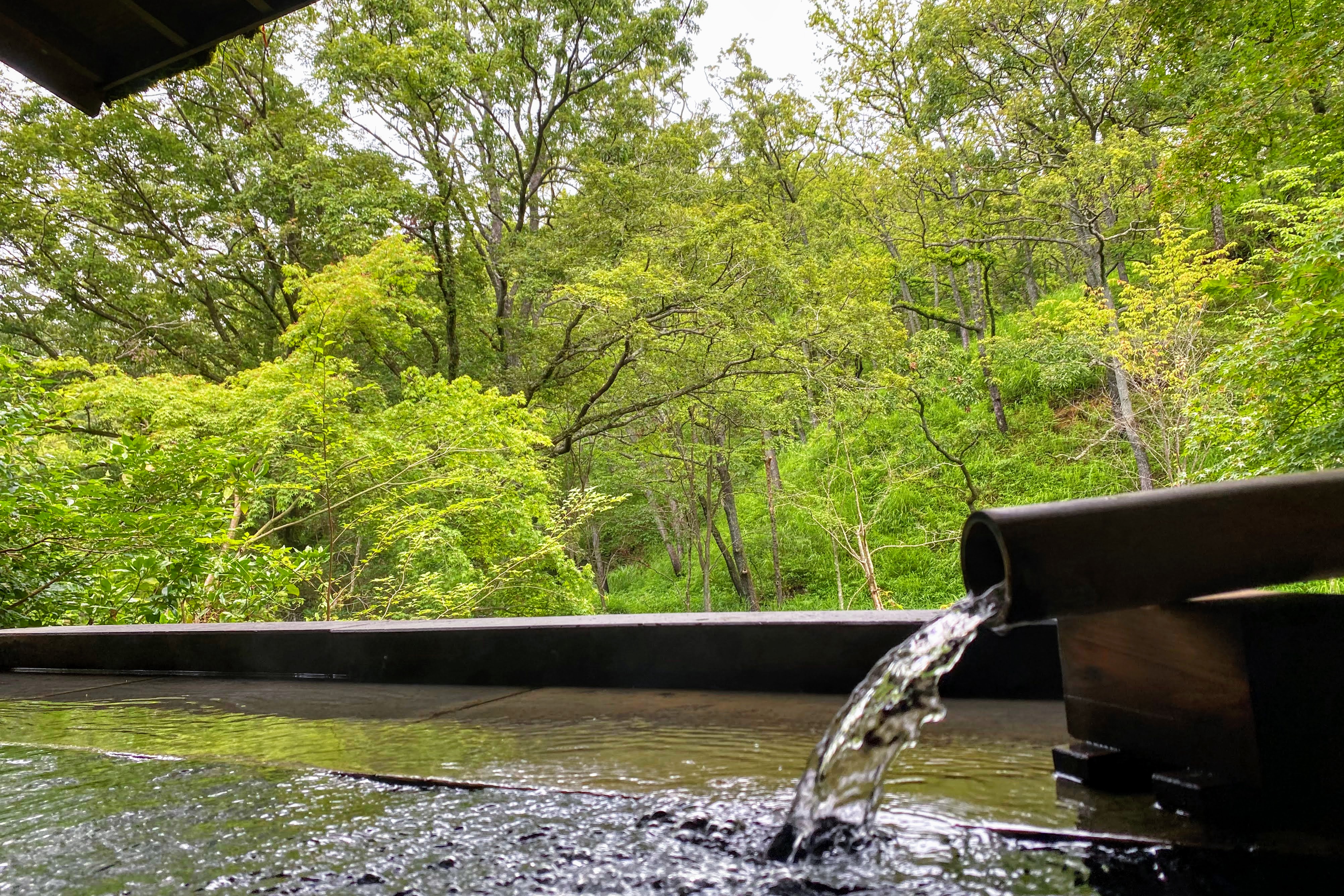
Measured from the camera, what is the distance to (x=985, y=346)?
15.7m

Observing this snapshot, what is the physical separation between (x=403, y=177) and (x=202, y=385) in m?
4.70

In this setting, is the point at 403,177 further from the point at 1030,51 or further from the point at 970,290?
the point at 970,290

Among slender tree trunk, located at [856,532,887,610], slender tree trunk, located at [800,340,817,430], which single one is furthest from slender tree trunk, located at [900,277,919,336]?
slender tree trunk, located at [856,532,887,610]

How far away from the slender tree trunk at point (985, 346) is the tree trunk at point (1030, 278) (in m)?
1.76

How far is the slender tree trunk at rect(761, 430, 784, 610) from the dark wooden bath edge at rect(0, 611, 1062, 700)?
388 inches

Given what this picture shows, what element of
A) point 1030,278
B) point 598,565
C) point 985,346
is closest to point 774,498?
point 598,565

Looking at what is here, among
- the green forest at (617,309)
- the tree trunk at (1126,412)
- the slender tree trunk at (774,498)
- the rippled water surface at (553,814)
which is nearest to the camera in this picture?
the rippled water surface at (553,814)

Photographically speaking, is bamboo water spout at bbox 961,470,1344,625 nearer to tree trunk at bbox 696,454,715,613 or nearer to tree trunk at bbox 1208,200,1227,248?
tree trunk at bbox 696,454,715,613

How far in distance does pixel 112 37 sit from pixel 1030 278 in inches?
804

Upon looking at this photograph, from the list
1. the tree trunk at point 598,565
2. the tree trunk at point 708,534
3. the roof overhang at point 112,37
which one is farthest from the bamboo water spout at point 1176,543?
the tree trunk at point 598,565

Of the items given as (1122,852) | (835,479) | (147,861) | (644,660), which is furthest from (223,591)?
(835,479)

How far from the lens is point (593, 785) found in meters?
1.73

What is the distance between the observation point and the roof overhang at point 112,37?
268cm

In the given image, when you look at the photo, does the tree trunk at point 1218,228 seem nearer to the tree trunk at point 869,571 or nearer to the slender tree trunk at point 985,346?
the slender tree trunk at point 985,346
